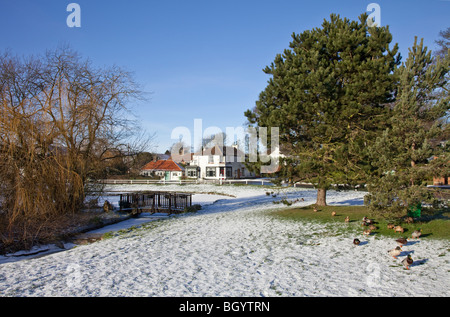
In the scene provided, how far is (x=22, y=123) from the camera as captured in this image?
37.4 ft

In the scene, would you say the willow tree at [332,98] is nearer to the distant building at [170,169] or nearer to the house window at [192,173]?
the house window at [192,173]

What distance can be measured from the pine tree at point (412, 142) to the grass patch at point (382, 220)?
0.91 m

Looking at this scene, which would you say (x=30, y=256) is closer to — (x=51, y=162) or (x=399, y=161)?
(x=51, y=162)

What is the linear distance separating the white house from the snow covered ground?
4016 cm

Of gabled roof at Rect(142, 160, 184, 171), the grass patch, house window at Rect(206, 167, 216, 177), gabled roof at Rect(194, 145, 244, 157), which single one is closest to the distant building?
gabled roof at Rect(142, 160, 184, 171)

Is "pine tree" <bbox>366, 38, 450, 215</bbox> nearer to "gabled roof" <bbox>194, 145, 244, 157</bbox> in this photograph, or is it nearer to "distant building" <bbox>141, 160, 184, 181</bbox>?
"gabled roof" <bbox>194, 145, 244, 157</bbox>

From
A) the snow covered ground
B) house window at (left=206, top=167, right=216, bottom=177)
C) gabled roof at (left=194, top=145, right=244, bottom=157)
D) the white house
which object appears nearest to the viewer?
the snow covered ground

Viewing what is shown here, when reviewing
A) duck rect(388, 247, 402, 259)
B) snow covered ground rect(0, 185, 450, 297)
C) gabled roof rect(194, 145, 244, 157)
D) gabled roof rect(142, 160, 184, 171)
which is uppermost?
gabled roof rect(194, 145, 244, 157)

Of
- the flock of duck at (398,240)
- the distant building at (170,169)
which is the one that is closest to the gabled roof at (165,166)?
the distant building at (170,169)

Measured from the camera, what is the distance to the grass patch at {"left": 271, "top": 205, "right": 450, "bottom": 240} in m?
9.80

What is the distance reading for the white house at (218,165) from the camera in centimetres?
5106
